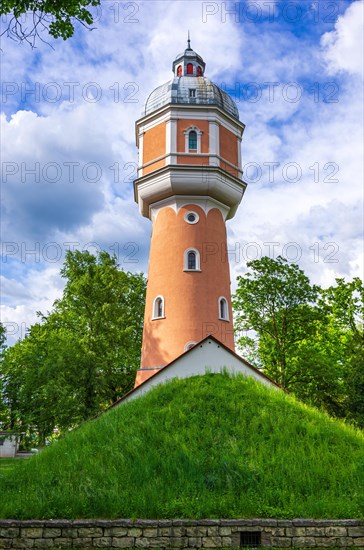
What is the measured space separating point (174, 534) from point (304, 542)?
7.19 ft

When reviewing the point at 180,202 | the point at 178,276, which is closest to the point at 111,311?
the point at 178,276

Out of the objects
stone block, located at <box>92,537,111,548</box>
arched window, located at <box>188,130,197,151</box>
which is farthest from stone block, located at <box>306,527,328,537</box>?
arched window, located at <box>188,130,197,151</box>

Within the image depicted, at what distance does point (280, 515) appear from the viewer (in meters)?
8.38

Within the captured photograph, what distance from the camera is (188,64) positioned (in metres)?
26.6

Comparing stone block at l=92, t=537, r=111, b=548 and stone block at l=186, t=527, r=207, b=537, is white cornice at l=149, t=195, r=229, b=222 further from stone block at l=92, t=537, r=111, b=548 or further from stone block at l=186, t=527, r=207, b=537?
stone block at l=92, t=537, r=111, b=548

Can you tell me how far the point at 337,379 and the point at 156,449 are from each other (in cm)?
1587

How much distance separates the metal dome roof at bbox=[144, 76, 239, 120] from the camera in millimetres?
23234

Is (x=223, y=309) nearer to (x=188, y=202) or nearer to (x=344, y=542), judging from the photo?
(x=188, y=202)

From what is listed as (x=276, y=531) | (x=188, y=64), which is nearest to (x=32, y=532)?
(x=276, y=531)

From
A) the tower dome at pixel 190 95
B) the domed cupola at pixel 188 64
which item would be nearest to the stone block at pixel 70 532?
the tower dome at pixel 190 95

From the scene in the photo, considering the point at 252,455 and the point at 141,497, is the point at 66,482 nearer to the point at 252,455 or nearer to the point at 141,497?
the point at 141,497

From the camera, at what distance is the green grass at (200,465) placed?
8.55 meters

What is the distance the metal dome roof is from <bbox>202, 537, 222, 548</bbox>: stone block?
19601 millimetres

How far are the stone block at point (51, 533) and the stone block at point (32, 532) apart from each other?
65mm
